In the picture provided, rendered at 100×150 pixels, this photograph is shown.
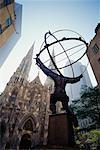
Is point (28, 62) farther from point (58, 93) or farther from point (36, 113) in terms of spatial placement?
point (58, 93)

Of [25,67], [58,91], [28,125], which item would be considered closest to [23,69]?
[25,67]

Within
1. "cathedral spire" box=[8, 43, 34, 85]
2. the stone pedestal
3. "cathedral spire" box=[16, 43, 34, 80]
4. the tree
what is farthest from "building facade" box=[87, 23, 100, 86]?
"cathedral spire" box=[16, 43, 34, 80]

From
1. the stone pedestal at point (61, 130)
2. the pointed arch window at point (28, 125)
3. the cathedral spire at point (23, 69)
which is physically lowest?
the stone pedestal at point (61, 130)

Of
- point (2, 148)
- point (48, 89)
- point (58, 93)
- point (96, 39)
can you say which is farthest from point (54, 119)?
point (48, 89)

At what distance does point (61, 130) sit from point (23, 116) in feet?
97.8

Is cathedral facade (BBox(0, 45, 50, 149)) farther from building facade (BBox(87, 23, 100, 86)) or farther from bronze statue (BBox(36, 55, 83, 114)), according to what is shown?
bronze statue (BBox(36, 55, 83, 114))

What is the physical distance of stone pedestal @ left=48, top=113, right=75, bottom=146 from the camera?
363 cm

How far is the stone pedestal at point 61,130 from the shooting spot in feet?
11.9

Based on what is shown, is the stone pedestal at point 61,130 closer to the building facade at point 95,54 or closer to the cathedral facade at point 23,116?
the building facade at point 95,54

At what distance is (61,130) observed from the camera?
378 cm

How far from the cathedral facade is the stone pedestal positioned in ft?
83.7

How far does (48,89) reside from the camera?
41344 millimetres

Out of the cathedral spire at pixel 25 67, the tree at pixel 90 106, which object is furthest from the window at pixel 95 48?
the cathedral spire at pixel 25 67

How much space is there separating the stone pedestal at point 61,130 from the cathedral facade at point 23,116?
2551 centimetres
